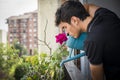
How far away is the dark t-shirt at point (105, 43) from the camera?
112cm

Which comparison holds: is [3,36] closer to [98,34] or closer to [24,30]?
[24,30]

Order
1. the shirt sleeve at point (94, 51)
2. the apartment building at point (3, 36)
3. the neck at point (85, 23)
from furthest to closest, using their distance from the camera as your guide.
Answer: the apartment building at point (3, 36) < the neck at point (85, 23) < the shirt sleeve at point (94, 51)

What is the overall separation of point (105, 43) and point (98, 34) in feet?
0.20

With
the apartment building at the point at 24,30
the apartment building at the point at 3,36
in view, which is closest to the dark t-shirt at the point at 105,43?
the apartment building at the point at 3,36

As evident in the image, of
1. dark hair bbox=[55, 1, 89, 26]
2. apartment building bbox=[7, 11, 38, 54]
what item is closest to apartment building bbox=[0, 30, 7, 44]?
apartment building bbox=[7, 11, 38, 54]

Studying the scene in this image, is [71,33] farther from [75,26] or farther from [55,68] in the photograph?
[55,68]

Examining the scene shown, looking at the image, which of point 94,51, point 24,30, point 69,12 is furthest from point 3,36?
point 94,51

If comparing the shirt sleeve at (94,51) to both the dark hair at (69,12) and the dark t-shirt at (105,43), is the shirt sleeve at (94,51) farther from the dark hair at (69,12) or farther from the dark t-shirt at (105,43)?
the dark hair at (69,12)

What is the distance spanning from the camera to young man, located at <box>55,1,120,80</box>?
3.71 ft

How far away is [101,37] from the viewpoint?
44.2 inches

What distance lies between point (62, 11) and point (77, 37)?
18cm

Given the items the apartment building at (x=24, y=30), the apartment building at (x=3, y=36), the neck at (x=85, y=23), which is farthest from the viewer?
the apartment building at (x=24, y=30)

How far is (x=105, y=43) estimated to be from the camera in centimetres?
113

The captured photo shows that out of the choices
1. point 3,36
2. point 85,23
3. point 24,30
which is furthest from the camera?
point 24,30
